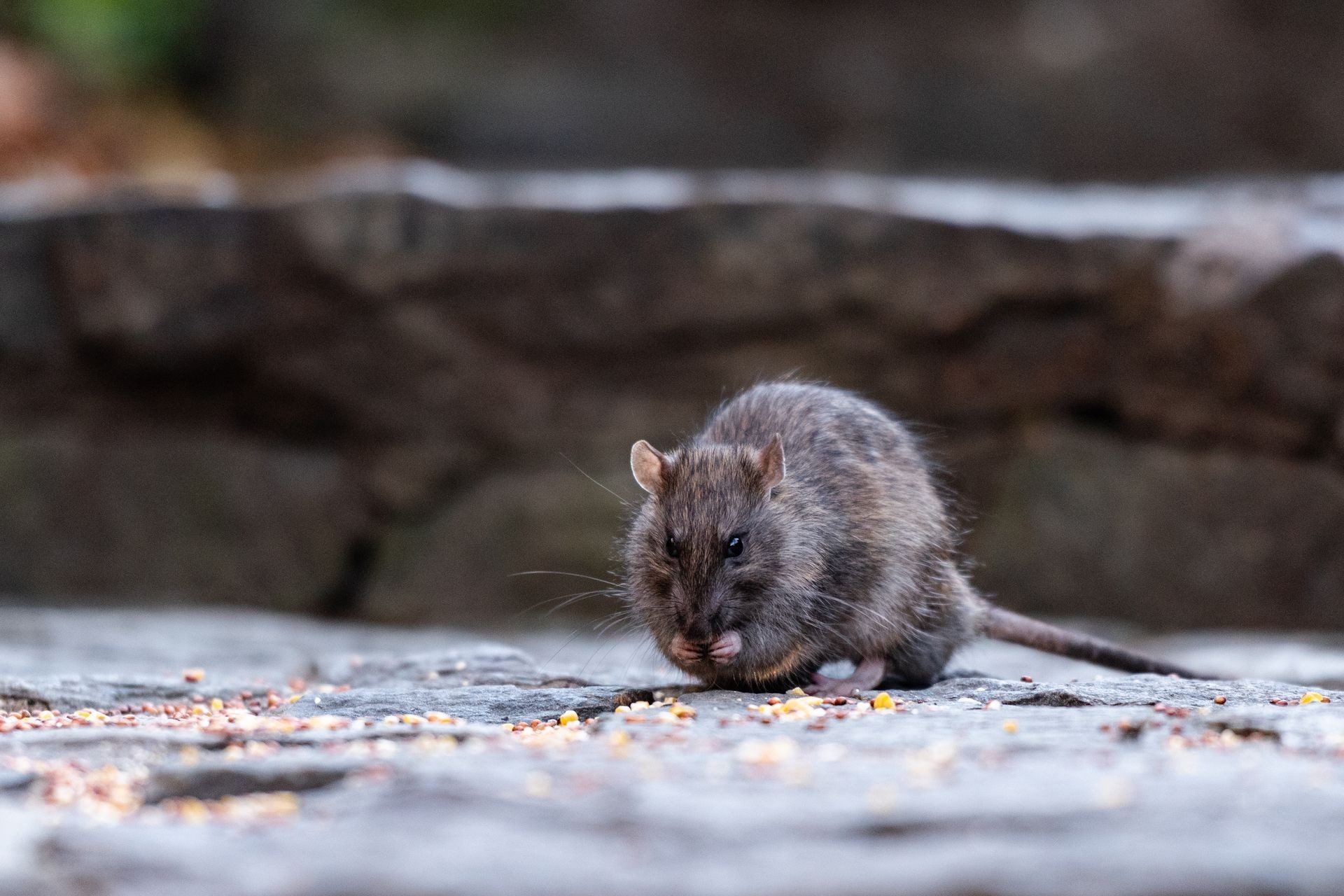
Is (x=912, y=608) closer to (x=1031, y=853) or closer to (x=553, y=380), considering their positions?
(x=1031, y=853)

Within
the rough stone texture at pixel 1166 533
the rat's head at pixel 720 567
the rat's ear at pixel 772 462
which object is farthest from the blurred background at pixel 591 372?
the rat's ear at pixel 772 462

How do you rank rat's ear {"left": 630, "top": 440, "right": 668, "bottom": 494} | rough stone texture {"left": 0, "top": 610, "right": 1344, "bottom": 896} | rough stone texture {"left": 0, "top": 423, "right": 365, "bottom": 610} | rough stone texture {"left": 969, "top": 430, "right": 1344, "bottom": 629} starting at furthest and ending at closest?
1. rough stone texture {"left": 0, "top": 423, "right": 365, "bottom": 610}
2. rough stone texture {"left": 969, "top": 430, "right": 1344, "bottom": 629}
3. rat's ear {"left": 630, "top": 440, "right": 668, "bottom": 494}
4. rough stone texture {"left": 0, "top": 610, "right": 1344, "bottom": 896}

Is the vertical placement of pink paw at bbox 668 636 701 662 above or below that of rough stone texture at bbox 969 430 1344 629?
below

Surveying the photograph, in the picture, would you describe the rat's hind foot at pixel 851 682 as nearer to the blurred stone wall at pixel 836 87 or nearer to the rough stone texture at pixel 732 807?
the rough stone texture at pixel 732 807

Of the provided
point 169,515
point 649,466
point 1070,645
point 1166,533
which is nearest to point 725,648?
point 649,466

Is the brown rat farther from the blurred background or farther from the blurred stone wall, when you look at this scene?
the blurred stone wall

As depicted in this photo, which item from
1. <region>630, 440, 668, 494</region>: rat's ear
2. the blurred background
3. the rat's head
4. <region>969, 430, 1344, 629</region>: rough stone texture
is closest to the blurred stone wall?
the blurred background

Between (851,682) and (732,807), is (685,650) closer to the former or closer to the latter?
(851,682)
